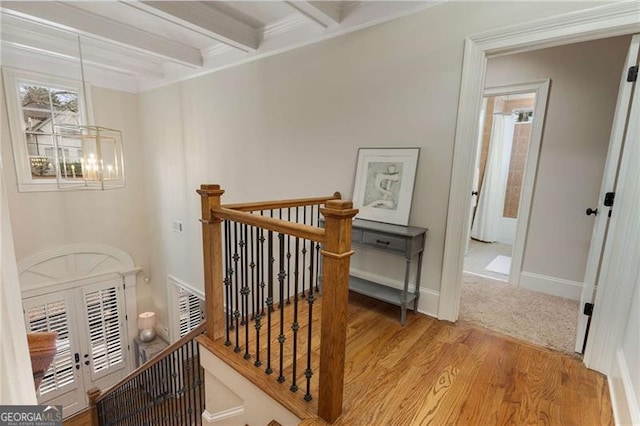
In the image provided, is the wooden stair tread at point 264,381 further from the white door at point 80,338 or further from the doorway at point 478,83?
the white door at point 80,338

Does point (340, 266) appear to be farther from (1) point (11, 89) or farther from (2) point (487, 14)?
(1) point (11, 89)

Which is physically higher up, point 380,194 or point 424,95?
point 424,95

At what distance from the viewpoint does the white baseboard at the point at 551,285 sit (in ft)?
9.74

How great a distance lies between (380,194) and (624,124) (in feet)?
5.17

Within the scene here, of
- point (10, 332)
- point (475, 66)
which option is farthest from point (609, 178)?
point (10, 332)

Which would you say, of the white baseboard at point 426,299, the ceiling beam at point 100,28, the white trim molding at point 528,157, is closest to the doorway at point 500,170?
the white trim molding at point 528,157

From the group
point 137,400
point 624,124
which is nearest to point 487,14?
point 624,124

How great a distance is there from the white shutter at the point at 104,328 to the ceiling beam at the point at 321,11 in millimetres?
5493

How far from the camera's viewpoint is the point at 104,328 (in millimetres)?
5387

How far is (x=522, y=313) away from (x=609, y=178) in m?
1.38

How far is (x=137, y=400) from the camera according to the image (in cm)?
353

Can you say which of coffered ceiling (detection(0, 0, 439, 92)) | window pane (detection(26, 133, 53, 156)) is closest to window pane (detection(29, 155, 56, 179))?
window pane (detection(26, 133, 53, 156))

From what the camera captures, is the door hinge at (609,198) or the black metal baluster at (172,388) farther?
the black metal baluster at (172,388)

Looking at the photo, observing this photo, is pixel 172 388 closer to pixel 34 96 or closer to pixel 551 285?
pixel 551 285
